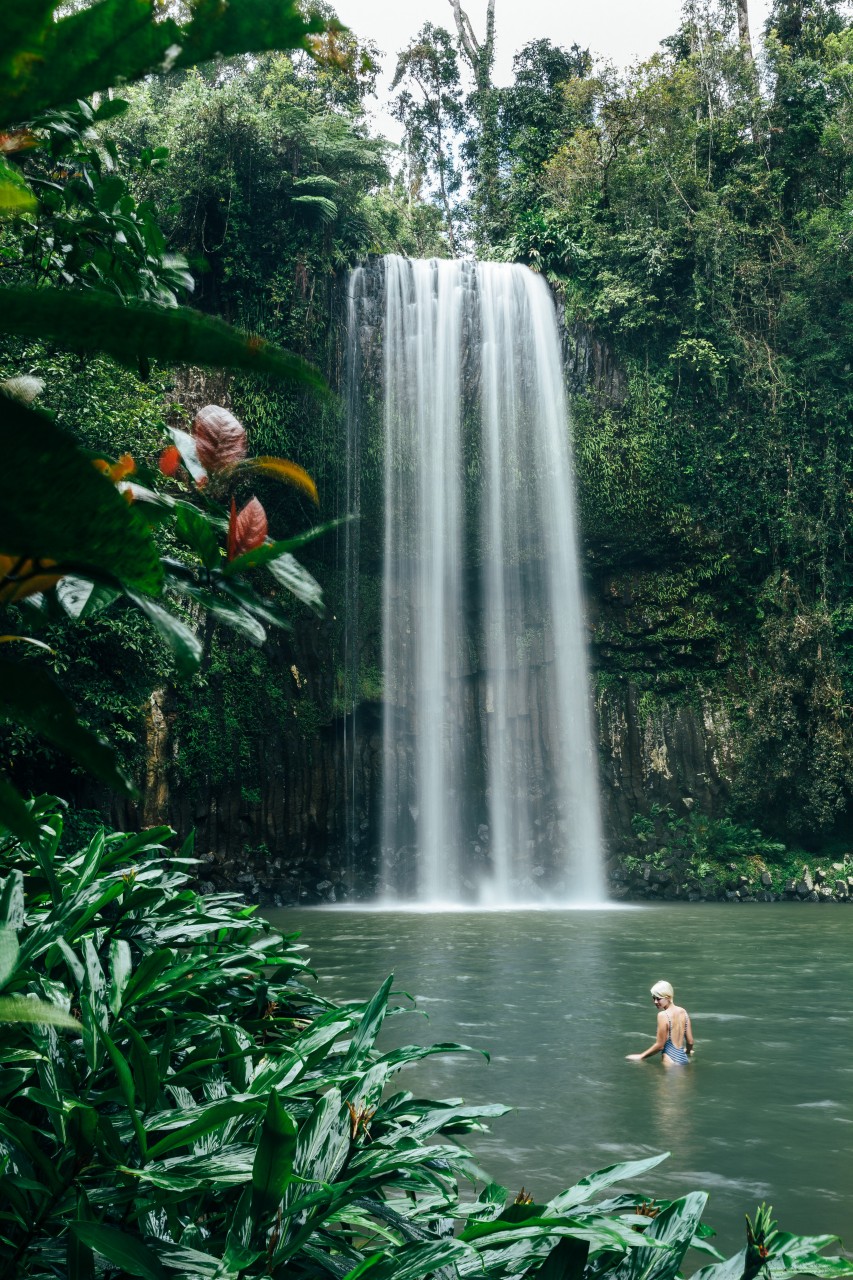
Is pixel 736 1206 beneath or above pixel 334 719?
beneath

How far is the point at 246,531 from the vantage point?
1.08 metres

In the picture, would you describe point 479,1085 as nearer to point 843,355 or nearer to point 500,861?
point 500,861

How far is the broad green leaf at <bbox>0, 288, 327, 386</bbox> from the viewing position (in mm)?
423

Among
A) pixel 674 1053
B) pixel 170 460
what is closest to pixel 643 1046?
pixel 674 1053

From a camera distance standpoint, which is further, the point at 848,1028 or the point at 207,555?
the point at 848,1028

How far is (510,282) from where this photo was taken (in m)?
19.2

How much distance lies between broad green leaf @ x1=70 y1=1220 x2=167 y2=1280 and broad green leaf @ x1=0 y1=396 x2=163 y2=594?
1.19 m

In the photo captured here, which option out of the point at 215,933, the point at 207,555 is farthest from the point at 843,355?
the point at 207,555

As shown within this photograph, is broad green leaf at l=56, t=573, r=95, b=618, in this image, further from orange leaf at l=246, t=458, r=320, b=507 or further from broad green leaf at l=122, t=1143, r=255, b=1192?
broad green leaf at l=122, t=1143, r=255, b=1192

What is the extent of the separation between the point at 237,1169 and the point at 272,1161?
25 centimetres

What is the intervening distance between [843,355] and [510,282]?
21.6ft

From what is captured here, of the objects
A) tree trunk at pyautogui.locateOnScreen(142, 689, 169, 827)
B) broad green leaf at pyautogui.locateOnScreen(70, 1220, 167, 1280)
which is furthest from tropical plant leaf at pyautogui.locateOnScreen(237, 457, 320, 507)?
tree trunk at pyautogui.locateOnScreen(142, 689, 169, 827)

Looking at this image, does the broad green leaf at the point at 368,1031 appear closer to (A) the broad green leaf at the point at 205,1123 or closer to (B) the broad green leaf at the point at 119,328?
(A) the broad green leaf at the point at 205,1123

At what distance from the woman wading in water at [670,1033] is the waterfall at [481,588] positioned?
462 inches
